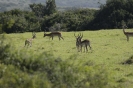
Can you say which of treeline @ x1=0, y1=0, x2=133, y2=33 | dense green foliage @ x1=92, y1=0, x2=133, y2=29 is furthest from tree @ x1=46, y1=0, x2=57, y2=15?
dense green foliage @ x1=92, y1=0, x2=133, y2=29

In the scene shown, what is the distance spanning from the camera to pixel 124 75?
13.9 metres

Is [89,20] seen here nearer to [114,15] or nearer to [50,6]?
[114,15]

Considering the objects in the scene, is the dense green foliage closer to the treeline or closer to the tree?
the treeline

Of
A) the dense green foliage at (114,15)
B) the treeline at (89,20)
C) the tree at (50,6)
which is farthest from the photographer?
the tree at (50,6)

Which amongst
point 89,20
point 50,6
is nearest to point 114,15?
point 89,20

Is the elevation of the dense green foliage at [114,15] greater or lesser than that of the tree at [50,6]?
lesser

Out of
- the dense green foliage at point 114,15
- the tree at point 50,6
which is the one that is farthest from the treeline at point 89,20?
the tree at point 50,6

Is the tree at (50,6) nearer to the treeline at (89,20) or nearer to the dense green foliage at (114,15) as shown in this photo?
the treeline at (89,20)

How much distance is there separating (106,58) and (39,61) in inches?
469

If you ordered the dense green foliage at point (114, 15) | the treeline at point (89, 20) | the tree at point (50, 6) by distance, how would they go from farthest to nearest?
the tree at point (50, 6), the treeline at point (89, 20), the dense green foliage at point (114, 15)

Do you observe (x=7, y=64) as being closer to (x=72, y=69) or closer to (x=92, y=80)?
(x=72, y=69)

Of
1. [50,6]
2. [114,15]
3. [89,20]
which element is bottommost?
[89,20]

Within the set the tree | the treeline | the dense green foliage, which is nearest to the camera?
the dense green foliage

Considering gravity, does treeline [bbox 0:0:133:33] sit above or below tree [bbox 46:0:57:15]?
below
